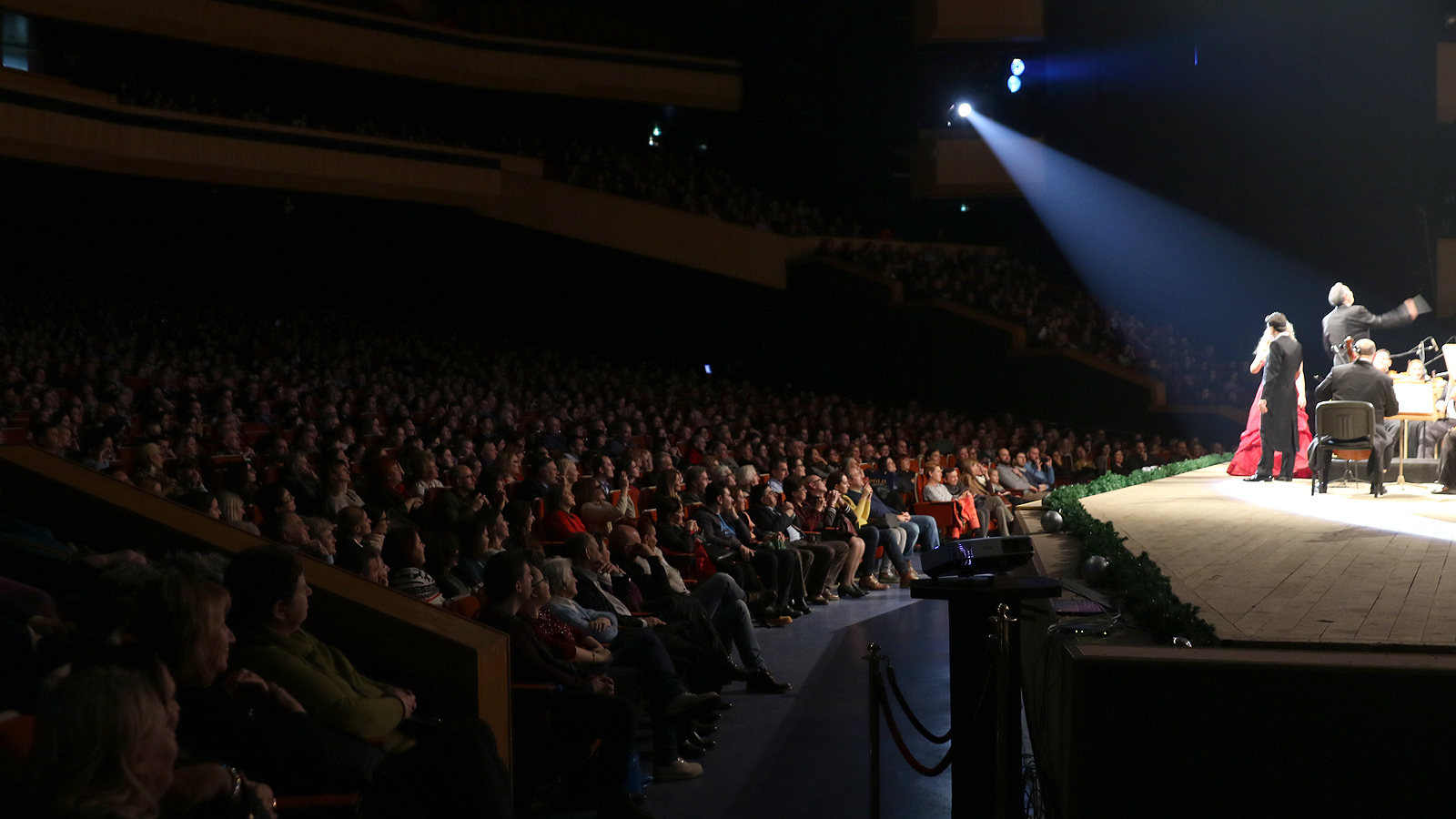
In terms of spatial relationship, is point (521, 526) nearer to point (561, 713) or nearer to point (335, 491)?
point (335, 491)

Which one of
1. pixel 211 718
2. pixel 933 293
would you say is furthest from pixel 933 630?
pixel 933 293

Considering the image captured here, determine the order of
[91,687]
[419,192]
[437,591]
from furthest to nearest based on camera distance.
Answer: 1. [419,192]
2. [437,591]
3. [91,687]

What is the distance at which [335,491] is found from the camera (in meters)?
6.02

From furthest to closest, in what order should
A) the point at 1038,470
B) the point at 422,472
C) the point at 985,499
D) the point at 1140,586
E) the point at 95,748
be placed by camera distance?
the point at 1038,470
the point at 985,499
the point at 422,472
the point at 1140,586
the point at 95,748

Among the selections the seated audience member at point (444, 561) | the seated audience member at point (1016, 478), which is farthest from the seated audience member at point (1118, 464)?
the seated audience member at point (444, 561)

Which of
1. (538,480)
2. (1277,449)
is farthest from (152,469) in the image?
(1277,449)

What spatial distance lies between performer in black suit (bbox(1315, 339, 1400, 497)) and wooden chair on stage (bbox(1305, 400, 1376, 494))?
0.08m

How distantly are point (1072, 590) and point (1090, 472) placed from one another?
901 centimetres

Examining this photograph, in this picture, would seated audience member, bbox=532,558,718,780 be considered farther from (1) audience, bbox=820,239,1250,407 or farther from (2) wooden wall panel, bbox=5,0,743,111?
(2) wooden wall panel, bbox=5,0,743,111

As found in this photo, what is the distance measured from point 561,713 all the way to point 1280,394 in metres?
6.17

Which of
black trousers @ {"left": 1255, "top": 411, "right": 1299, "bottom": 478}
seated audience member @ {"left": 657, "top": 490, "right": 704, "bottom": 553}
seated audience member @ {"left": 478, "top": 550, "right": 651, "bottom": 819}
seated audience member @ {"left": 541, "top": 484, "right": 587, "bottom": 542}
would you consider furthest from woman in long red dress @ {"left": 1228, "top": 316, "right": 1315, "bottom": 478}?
seated audience member @ {"left": 478, "top": 550, "right": 651, "bottom": 819}

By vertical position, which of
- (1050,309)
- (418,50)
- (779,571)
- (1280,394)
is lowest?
(779,571)

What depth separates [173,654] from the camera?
238 cm

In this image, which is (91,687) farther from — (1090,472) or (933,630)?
(1090,472)
